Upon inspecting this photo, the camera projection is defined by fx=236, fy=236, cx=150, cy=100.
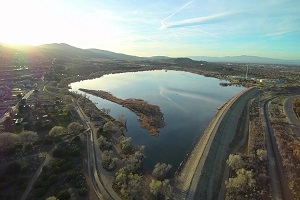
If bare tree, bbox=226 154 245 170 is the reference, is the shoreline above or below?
below

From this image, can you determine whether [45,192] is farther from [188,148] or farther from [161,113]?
[161,113]

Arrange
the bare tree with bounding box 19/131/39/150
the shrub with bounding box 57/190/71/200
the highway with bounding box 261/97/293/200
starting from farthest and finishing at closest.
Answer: the bare tree with bounding box 19/131/39/150
the highway with bounding box 261/97/293/200
the shrub with bounding box 57/190/71/200

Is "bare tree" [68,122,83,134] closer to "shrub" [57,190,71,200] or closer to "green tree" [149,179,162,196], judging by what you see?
"shrub" [57,190,71,200]

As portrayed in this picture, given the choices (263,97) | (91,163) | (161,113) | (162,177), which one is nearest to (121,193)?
(162,177)

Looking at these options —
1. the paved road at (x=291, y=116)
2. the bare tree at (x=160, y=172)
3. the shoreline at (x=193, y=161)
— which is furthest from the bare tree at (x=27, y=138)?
the paved road at (x=291, y=116)

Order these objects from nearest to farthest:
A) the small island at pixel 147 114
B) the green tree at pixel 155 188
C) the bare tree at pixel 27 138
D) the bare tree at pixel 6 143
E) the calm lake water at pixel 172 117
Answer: the green tree at pixel 155 188
the bare tree at pixel 6 143
the bare tree at pixel 27 138
the calm lake water at pixel 172 117
the small island at pixel 147 114

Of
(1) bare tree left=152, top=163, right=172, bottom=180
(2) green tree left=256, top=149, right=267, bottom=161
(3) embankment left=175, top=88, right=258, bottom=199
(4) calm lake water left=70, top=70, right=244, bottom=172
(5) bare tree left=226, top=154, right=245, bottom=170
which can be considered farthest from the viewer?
(4) calm lake water left=70, top=70, right=244, bottom=172

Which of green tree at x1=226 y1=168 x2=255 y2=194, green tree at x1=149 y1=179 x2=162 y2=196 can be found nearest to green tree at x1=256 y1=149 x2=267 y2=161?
green tree at x1=226 y1=168 x2=255 y2=194

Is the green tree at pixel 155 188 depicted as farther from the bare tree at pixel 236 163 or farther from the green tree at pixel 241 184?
the bare tree at pixel 236 163
